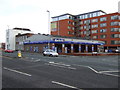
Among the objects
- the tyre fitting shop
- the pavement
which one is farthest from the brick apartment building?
the pavement

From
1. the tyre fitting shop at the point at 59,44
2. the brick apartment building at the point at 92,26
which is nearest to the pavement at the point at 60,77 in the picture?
the tyre fitting shop at the point at 59,44

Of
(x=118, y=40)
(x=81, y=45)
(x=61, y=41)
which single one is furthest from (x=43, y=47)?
(x=118, y=40)

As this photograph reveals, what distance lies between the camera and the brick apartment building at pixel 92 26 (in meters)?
69.5

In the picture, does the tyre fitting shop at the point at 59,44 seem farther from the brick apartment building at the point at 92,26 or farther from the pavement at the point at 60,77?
the pavement at the point at 60,77

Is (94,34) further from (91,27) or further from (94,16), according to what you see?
(94,16)

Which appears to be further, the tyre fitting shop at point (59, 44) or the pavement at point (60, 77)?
the tyre fitting shop at point (59, 44)

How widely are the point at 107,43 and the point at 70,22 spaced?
25.5 metres

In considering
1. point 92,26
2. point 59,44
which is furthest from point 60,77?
point 92,26

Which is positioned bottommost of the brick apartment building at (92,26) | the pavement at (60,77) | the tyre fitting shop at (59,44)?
the pavement at (60,77)

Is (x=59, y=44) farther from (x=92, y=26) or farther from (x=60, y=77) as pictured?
(x=92, y=26)

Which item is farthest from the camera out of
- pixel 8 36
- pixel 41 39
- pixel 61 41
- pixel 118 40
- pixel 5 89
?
pixel 8 36

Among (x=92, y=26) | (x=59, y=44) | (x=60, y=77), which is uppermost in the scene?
(x=92, y=26)

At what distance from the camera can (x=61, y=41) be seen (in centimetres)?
4225

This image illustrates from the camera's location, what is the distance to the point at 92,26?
7994 cm
